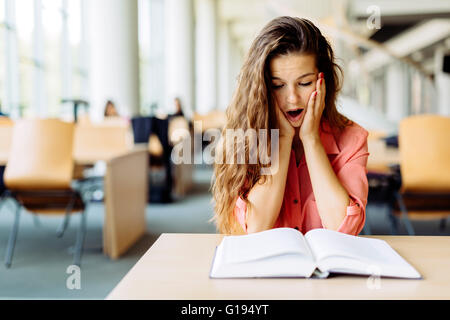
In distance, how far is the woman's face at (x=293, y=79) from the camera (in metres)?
1.20

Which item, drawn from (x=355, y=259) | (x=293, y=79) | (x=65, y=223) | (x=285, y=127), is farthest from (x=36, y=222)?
(x=355, y=259)

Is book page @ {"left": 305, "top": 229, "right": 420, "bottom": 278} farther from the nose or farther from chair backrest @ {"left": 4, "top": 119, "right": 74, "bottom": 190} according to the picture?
chair backrest @ {"left": 4, "top": 119, "right": 74, "bottom": 190}

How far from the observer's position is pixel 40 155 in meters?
2.82

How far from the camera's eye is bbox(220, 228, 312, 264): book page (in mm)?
817

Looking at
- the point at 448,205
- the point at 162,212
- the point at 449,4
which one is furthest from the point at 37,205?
the point at 449,4

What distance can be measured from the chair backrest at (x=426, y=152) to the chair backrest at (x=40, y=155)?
2039mm

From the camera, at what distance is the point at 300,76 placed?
3.94ft

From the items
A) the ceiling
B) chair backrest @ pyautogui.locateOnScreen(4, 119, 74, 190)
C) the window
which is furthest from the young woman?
the window

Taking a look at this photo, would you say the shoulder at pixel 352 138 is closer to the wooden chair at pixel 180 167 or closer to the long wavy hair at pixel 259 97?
the long wavy hair at pixel 259 97

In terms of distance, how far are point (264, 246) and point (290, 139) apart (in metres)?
0.50

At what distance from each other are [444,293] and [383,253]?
6.4 inches

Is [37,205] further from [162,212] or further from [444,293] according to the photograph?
[444,293]

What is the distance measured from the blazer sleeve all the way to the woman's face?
20 centimetres

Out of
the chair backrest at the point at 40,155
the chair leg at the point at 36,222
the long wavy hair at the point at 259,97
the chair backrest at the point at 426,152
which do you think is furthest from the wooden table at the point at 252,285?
the chair leg at the point at 36,222
